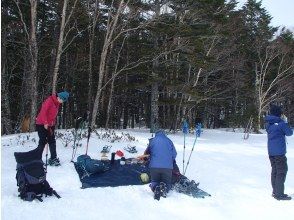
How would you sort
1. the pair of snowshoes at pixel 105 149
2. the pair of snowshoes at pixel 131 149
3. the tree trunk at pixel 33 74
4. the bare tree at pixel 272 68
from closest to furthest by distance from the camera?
1. the pair of snowshoes at pixel 105 149
2. the pair of snowshoes at pixel 131 149
3. the tree trunk at pixel 33 74
4. the bare tree at pixel 272 68

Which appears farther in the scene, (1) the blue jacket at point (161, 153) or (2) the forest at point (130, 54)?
(2) the forest at point (130, 54)

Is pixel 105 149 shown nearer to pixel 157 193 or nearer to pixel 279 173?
pixel 157 193

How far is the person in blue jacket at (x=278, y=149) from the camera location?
901 centimetres

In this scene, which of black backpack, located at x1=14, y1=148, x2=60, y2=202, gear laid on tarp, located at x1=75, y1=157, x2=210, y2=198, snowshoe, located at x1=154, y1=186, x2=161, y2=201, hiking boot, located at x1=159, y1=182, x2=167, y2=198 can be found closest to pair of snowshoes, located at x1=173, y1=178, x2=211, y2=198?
gear laid on tarp, located at x1=75, y1=157, x2=210, y2=198

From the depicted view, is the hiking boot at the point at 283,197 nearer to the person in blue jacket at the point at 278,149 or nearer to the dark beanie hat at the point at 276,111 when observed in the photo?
the person in blue jacket at the point at 278,149

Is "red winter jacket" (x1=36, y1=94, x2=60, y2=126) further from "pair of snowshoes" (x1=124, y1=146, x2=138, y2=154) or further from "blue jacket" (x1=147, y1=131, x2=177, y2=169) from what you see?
"pair of snowshoes" (x1=124, y1=146, x2=138, y2=154)

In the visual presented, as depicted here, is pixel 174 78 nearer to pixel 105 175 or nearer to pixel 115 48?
pixel 115 48

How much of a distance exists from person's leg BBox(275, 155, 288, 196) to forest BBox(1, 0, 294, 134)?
7563 mm

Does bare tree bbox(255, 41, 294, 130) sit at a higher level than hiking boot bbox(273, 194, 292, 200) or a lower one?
higher

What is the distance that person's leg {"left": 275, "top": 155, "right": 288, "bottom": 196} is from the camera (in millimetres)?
9000

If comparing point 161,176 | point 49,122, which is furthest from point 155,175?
point 49,122

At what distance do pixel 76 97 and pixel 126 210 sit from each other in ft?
95.4

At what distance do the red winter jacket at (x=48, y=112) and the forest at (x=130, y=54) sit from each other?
3955mm

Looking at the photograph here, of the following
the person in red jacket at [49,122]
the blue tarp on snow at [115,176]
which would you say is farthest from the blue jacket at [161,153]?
the person in red jacket at [49,122]
